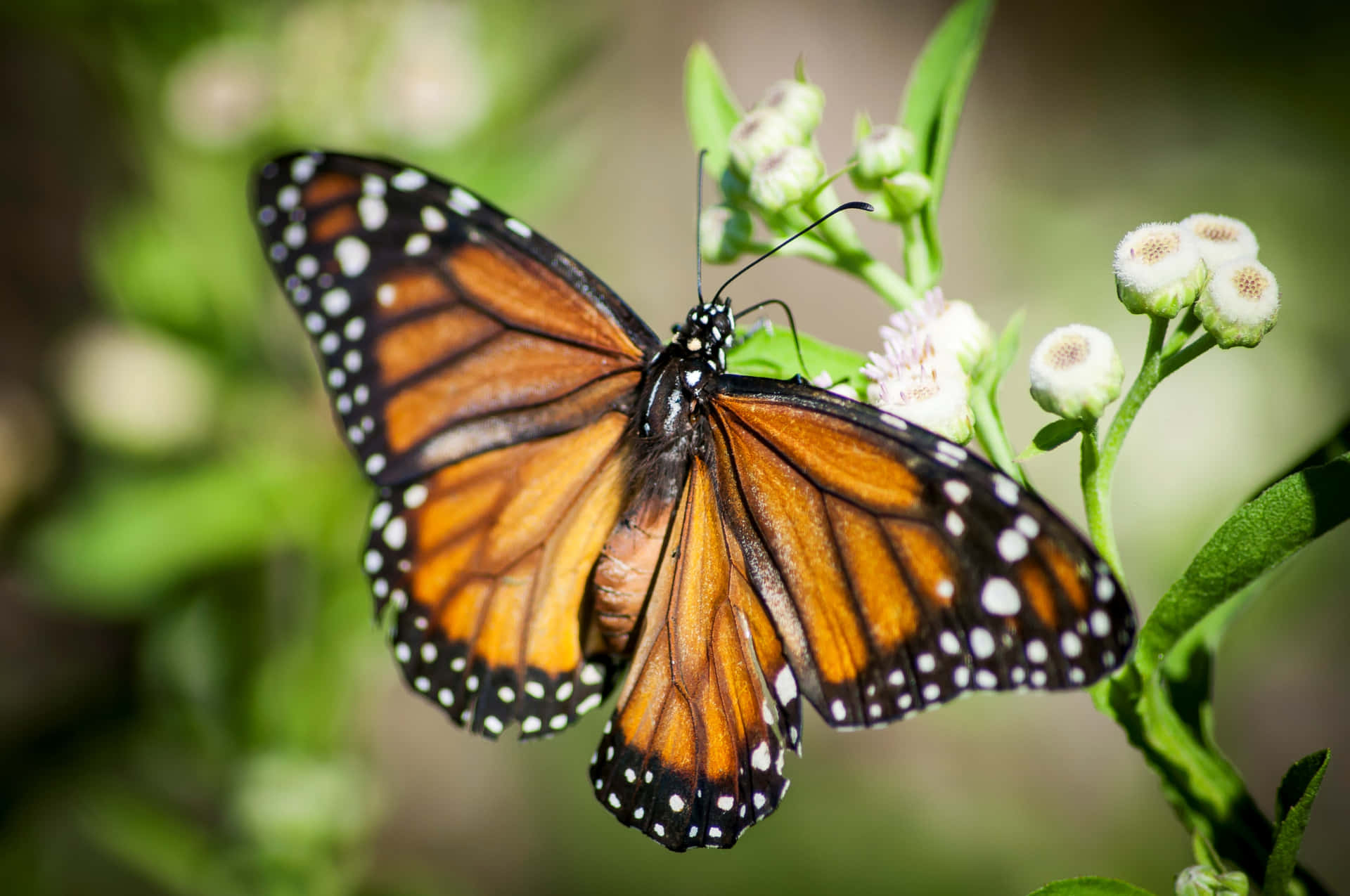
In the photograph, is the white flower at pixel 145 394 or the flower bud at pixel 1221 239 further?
the white flower at pixel 145 394

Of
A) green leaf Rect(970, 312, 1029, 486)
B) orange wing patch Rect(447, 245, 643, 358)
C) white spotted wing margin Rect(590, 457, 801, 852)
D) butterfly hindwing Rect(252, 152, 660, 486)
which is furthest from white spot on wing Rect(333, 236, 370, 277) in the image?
green leaf Rect(970, 312, 1029, 486)

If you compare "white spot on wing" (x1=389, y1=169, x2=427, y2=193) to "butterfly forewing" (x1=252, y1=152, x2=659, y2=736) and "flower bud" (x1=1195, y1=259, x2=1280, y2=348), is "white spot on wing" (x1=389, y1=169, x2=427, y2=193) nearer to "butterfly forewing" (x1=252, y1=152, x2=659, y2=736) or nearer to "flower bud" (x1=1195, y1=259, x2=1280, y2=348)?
"butterfly forewing" (x1=252, y1=152, x2=659, y2=736)

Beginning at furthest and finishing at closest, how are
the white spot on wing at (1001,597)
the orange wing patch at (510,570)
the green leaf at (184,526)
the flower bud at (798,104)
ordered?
the green leaf at (184,526) → the orange wing patch at (510,570) → the flower bud at (798,104) → the white spot on wing at (1001,597)

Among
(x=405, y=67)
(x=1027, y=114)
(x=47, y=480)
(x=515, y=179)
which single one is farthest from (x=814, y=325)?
(x=47, y=480)

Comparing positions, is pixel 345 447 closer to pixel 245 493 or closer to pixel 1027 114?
pixel 245 493

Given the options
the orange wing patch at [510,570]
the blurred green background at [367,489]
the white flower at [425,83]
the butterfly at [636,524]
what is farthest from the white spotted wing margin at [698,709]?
the white flower at [425,83]

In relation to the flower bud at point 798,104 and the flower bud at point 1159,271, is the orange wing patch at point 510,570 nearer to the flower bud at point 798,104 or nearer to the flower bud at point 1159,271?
the flower bud at point 798,104
